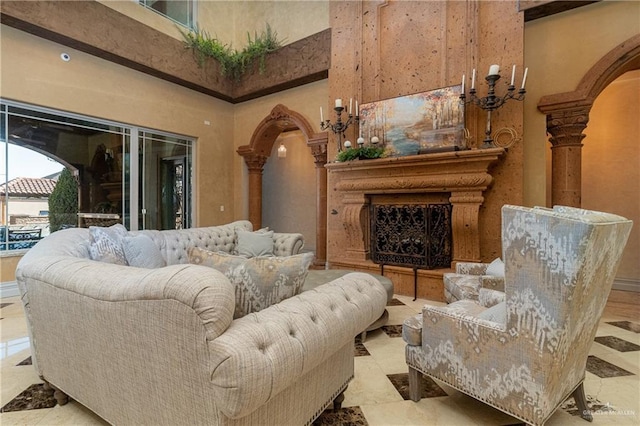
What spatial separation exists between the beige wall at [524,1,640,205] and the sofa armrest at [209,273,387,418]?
328 cm

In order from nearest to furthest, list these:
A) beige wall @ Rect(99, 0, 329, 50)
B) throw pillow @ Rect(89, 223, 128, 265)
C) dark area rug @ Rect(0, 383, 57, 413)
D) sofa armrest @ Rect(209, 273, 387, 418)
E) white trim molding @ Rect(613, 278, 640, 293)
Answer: sofa armrest @ Rect(209, 273, 387, 418), dark area rug @ Rect(0, 383, 57, 413), throw pillow @ Rect(89, 223, 128, 265), white trim molding @ Rect(613, 278, 640, 293), beige wall @ Rect(99, 0, 329, 50)

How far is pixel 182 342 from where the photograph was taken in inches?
37.1

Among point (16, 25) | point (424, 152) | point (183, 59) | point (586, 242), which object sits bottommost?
point (586, 242)

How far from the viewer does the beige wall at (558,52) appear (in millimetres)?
3150

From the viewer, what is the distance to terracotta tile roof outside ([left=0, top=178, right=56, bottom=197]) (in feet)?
12.7

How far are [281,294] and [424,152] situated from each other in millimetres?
→ 3006

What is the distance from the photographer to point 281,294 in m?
1.25

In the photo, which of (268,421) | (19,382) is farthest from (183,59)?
(268,421)

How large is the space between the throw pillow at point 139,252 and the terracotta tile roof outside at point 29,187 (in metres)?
3.16

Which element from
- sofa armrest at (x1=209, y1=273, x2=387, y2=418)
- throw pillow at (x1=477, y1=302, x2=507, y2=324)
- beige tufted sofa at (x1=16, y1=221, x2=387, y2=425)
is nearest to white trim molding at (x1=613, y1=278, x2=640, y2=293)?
throw pillow at (x1=477, y1=302, x2=507, y2=324)

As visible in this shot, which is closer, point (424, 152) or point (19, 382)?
point (19, 382)

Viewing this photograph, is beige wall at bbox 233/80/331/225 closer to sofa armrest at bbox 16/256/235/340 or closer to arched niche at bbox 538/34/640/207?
arched niche at bbox 538/34/640/207

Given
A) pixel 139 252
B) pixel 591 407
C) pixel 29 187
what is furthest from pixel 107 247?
pixel 29 187

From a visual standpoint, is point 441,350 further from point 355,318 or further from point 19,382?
point 19,382
